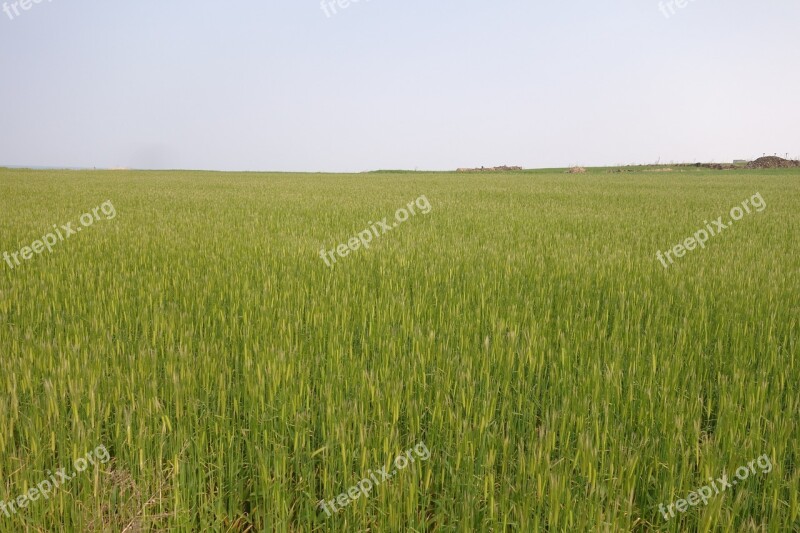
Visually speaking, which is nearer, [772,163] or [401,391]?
[401,391]

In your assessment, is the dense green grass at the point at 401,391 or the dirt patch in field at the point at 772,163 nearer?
the dense green grass at the point at 401,391

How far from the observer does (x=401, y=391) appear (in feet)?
7.78

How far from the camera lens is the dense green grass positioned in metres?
1.81

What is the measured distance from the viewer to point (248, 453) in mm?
2104

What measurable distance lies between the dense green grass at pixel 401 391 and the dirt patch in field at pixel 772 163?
51.8m

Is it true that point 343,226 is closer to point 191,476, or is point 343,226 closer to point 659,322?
point 659,322

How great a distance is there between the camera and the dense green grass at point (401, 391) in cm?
181

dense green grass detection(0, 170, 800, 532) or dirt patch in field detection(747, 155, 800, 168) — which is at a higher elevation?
dirt patch in field detection(747, 155, 800, 168)

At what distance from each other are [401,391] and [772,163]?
190 ft

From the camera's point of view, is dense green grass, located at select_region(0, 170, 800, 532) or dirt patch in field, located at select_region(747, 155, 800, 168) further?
dirt patch in field, located at select_region(747, 155, 800, 168)

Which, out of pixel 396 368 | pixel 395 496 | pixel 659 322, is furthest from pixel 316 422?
pixel 659 322

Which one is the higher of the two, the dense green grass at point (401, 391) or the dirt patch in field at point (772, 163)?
the dirt patch in field at point (772, 163)

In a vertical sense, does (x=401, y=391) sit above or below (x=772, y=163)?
below

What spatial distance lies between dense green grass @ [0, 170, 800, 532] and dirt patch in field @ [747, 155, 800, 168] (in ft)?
170
